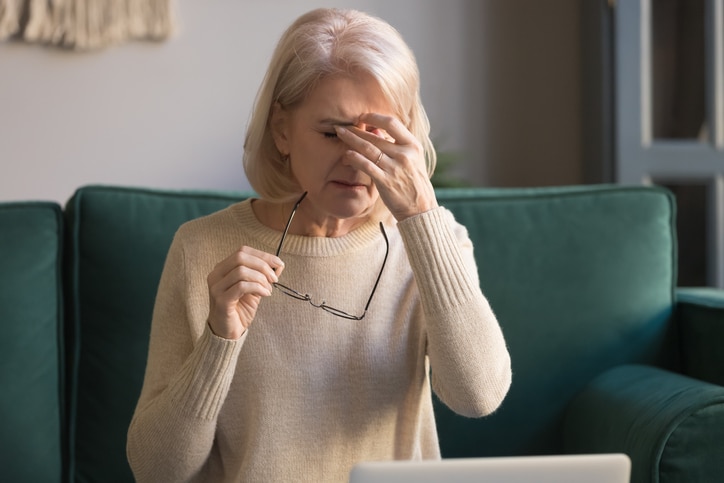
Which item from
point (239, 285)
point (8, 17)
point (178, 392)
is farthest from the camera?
point (8, 17)

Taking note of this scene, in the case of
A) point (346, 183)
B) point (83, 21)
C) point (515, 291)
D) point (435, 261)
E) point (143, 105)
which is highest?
point (83, 21)

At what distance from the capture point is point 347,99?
3.96 feet

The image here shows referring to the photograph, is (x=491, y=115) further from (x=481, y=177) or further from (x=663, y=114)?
(x=663, y=114)

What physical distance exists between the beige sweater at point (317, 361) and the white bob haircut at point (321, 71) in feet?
0.27

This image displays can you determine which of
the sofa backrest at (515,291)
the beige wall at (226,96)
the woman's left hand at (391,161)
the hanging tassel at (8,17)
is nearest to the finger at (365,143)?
the woman's left hand at (391,161)

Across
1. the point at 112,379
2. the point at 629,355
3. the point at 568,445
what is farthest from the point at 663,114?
the point at 112,379

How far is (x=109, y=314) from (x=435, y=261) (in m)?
0.66

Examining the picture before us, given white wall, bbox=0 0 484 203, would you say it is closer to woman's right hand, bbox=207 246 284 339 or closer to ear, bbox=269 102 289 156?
ear, bbox=269 102 289 156

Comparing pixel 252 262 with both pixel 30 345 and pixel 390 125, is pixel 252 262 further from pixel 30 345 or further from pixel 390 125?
pixel 30 345

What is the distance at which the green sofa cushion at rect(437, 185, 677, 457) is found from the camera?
164 cm

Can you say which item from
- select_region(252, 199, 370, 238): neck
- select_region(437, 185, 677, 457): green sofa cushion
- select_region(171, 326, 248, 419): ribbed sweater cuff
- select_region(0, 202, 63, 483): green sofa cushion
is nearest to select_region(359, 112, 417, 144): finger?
select_region(252, 199, 370, 238): neck

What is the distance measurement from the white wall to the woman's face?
1349 mm

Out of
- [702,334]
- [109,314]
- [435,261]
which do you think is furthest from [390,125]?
[702,334]

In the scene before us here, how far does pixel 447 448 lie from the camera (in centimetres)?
162
